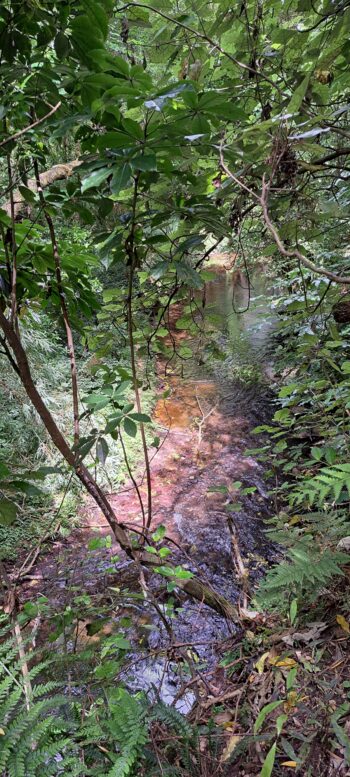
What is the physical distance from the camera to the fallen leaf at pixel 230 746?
4.19 ft

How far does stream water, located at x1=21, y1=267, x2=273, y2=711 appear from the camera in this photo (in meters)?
2.43

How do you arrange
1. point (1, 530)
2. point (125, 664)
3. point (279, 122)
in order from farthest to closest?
point (1, 530), point (125, 664), point (279, 122)

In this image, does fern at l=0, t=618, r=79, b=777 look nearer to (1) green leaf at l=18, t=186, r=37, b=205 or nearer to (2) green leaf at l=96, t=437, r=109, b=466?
(2) green leaf at l=96, t=437, r=109, b=466

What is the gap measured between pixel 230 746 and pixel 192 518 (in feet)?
8.50

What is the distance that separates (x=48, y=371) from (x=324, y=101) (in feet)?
13.9

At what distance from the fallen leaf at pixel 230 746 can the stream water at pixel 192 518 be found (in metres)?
0.40

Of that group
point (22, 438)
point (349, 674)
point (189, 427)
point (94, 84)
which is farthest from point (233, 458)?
point (94, 84)

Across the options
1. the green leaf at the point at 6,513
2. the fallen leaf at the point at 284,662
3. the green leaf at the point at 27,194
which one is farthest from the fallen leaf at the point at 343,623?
the green leaf at the point at 27,194

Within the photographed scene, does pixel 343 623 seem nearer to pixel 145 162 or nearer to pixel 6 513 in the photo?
pixel 6 513

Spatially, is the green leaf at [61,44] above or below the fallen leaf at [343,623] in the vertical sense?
above

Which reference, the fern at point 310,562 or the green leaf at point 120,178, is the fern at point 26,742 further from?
the green leaf at point 120,178

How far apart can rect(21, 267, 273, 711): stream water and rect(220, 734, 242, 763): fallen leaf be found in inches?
15.9

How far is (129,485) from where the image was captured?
4.34 metres

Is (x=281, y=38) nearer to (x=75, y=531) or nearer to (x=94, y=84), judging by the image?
(x=94, y=84)
